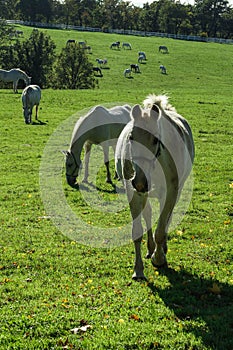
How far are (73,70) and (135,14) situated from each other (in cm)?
7102

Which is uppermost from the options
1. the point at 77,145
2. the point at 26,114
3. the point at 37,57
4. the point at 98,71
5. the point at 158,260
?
the point at 37,57

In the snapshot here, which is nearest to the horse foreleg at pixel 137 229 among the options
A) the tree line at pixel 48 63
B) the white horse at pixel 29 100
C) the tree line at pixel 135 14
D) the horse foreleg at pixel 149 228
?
the horse foreleg at pixel 149 228

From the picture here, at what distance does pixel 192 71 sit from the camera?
178 feet

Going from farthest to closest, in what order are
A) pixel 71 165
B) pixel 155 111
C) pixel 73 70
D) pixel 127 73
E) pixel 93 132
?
pixel 127 73 < pixel 73 70 < pixel 93 132 < pixel 71 165 < pixel 155 111

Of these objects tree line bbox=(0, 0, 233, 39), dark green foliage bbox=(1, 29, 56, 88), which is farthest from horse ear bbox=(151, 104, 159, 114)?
tree line bbox=(0, 0, 233, 39)

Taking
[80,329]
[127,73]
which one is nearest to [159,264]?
[80,329]

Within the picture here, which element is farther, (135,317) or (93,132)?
(93,132)

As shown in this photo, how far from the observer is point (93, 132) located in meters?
12.4

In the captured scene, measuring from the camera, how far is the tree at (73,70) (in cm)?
4103

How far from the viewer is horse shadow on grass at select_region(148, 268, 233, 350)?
506 cm

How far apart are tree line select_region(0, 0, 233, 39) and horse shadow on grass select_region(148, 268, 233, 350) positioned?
97.7 meters

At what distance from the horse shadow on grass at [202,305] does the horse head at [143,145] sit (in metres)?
1.67

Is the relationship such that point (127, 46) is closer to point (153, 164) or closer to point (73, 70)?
point (73, 70)

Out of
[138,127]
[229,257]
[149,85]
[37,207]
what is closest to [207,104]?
[149,85]
